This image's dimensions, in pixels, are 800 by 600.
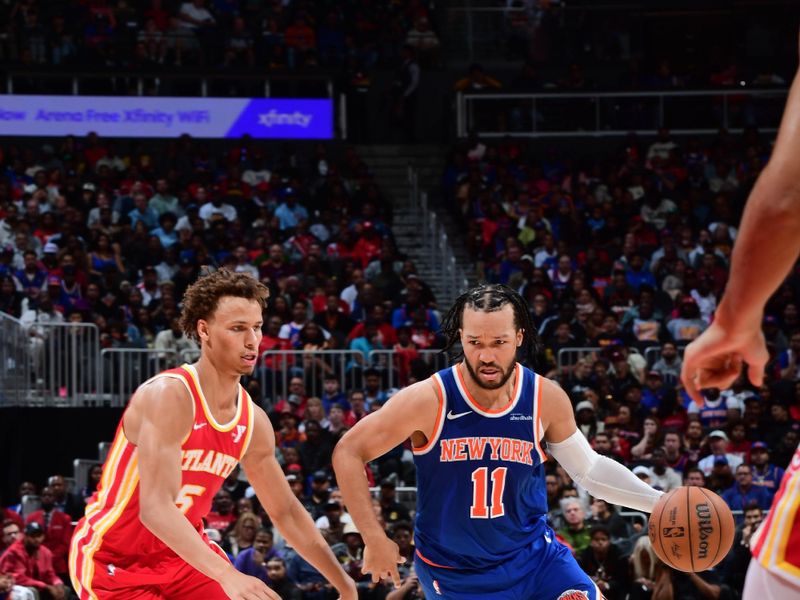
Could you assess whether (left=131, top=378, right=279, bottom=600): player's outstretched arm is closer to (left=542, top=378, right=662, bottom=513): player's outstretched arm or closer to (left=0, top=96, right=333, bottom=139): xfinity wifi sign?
(left=542, top=378, right=662, bottom=513): player's outstretched arm

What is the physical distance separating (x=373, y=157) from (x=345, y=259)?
15.1 ft

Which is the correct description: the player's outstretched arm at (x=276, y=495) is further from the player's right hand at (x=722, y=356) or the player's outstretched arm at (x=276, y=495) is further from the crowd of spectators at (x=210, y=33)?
the crowd of spectators at (x=210, y=33)

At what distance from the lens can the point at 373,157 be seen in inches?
869

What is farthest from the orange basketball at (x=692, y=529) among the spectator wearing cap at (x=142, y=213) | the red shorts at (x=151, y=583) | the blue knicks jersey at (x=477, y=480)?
the spectator wearing cap at (x=142, y=213)

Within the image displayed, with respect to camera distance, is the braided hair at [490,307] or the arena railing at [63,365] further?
the arena railing at [63,365]

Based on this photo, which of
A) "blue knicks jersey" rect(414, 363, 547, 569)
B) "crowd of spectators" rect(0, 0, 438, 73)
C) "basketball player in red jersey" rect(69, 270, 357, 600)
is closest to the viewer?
"basketball player in red jersey" rect(69, 270, 357, 600)

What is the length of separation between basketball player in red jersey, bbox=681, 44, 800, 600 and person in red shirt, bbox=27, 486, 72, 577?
9.94 metres

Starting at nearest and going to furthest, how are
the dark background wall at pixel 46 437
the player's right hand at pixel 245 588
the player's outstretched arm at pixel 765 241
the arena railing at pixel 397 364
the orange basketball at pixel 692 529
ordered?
the player's outstretched arm at pixel 765 241 → the player's right hand at pixel 245 588 → the orange basketball at pixel 692 529 → the dark background wall at pixel 46 437 → the arena railing at pixel 397 364

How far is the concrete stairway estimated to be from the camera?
20.1 meters

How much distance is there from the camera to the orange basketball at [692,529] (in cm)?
548

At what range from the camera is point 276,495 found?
5.79m

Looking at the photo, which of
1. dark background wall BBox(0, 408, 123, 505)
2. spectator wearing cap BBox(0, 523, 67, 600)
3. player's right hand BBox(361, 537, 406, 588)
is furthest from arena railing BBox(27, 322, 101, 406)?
player's right hand BBox(361, 537, 406, 588)

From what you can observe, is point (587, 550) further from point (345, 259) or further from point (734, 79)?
point (734, 79)

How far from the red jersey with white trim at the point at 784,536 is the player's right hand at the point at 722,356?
0.86ft
